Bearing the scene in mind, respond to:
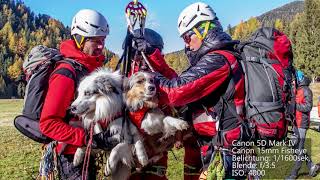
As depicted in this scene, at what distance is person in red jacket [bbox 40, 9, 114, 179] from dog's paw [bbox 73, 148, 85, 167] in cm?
8

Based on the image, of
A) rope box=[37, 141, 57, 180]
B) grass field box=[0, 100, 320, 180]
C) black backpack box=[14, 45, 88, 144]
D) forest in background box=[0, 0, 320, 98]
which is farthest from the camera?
forest in background box=[0, 0, 320, 98]

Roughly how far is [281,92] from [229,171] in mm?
1066

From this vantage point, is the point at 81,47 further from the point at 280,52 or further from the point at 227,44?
the point at 280,52

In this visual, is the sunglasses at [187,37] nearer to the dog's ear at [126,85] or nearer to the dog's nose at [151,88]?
the dog's nose at [151,88]

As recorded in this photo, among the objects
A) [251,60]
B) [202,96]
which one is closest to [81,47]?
[202,96]

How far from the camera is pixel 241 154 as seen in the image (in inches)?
195

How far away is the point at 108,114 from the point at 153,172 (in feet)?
4.58

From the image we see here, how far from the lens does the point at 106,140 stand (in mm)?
4938

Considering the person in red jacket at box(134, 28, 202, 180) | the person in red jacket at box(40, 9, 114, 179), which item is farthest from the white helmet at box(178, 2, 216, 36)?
the person in red jacket at box(40, 9, 114, 179)

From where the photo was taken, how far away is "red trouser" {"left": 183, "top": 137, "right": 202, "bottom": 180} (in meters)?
5.78

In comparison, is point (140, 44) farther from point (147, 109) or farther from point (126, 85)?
point (147, 109)

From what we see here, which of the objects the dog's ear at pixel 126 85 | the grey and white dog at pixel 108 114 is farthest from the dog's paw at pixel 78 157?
the dog's ear at pixel 126 85

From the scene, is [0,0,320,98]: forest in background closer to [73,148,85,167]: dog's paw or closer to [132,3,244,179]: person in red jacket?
[73,148,85,167]: dog's paw

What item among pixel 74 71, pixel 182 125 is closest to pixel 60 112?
pixel 74 71
